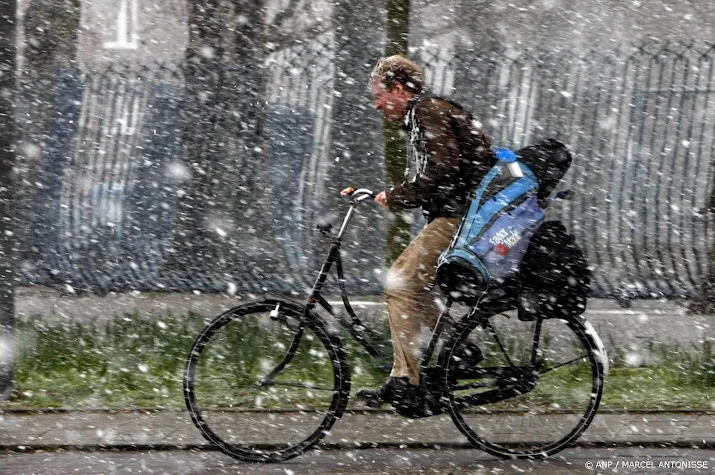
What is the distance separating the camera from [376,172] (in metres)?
9.95

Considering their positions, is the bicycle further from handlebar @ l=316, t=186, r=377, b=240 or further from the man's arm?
the man's arm

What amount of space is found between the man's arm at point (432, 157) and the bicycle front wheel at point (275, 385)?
76cm

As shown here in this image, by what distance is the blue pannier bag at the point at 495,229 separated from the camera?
18.7 ft

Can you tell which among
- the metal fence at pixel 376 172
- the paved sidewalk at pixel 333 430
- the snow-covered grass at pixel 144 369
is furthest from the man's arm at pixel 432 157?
the metal fence at pixel 376 172

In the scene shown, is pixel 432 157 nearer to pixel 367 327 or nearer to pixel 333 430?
pixel 367 327

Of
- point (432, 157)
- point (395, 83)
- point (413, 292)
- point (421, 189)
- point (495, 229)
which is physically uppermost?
point (395, 83)

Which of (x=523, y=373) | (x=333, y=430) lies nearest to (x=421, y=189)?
(x=523, y=373)

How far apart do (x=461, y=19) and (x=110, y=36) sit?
58.7ft

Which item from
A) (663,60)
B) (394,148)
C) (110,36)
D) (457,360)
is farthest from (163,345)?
(110,36)

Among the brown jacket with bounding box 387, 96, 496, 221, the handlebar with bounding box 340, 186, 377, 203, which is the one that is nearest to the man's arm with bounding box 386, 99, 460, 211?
the brown jacket with bounding box 387, 96, 496, 221

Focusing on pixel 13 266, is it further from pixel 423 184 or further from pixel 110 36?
pixel 110 36

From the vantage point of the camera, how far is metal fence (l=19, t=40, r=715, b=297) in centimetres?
947

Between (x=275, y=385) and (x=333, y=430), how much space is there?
1.82 feet

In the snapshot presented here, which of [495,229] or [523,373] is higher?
[495,229]
